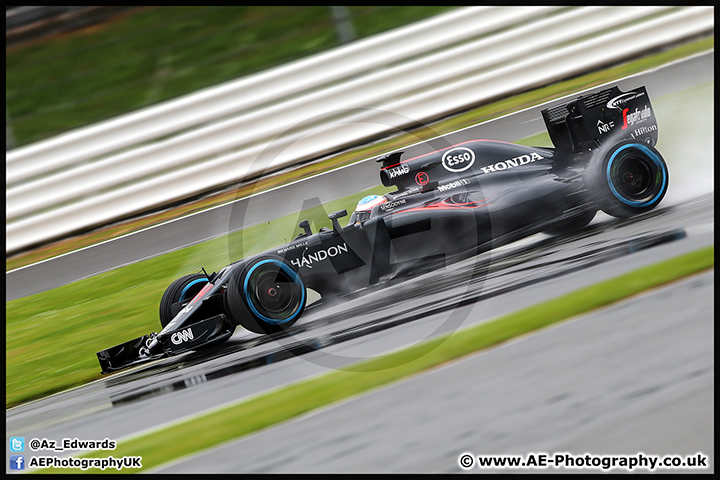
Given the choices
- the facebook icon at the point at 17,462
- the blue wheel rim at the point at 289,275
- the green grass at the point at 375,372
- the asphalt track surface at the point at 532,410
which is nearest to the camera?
the asphalt track surface at the point at 532,410

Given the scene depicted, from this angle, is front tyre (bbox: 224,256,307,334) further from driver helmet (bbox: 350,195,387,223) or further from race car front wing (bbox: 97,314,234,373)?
driver helmet (bbox: 350,195,387,223)

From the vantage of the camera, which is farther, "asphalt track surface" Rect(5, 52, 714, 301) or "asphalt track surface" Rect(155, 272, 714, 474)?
"asphalt track surface" Rect(5, 52, 714, 301)

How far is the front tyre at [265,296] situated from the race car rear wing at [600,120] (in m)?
2.59

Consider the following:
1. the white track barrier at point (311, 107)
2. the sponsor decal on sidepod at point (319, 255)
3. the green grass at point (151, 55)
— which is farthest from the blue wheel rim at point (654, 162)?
the green grass at point (151, 55)

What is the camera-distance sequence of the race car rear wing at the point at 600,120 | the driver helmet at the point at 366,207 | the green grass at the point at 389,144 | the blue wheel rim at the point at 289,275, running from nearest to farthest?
1. the blue wheel rim at the point at 289,275
2. the driver helmet at the point at 366,207
3. the race car rear wing at the point at 600,120
4. the green grass at the point at 389,144

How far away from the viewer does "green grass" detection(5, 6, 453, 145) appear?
36.1 ft

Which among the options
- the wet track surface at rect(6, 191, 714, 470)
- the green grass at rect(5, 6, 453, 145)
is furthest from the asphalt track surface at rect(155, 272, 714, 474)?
the green grass at rect(5, 6, 453, 145)

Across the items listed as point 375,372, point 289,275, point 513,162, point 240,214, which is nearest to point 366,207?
point 289,275

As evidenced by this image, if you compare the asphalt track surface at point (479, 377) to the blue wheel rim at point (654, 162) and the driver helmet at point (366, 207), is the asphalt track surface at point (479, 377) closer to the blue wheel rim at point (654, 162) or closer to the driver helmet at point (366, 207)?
the blue wheel rim at point (654, 162)

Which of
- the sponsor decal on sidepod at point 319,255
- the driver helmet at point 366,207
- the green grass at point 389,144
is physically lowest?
the sponsor decal on sidepod at point 319,255

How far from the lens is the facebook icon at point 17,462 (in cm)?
391

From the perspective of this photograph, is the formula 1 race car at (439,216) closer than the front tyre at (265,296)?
No

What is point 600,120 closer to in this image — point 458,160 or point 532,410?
point 458,160

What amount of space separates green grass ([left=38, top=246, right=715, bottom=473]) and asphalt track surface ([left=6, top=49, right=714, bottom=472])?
10 centimetres
